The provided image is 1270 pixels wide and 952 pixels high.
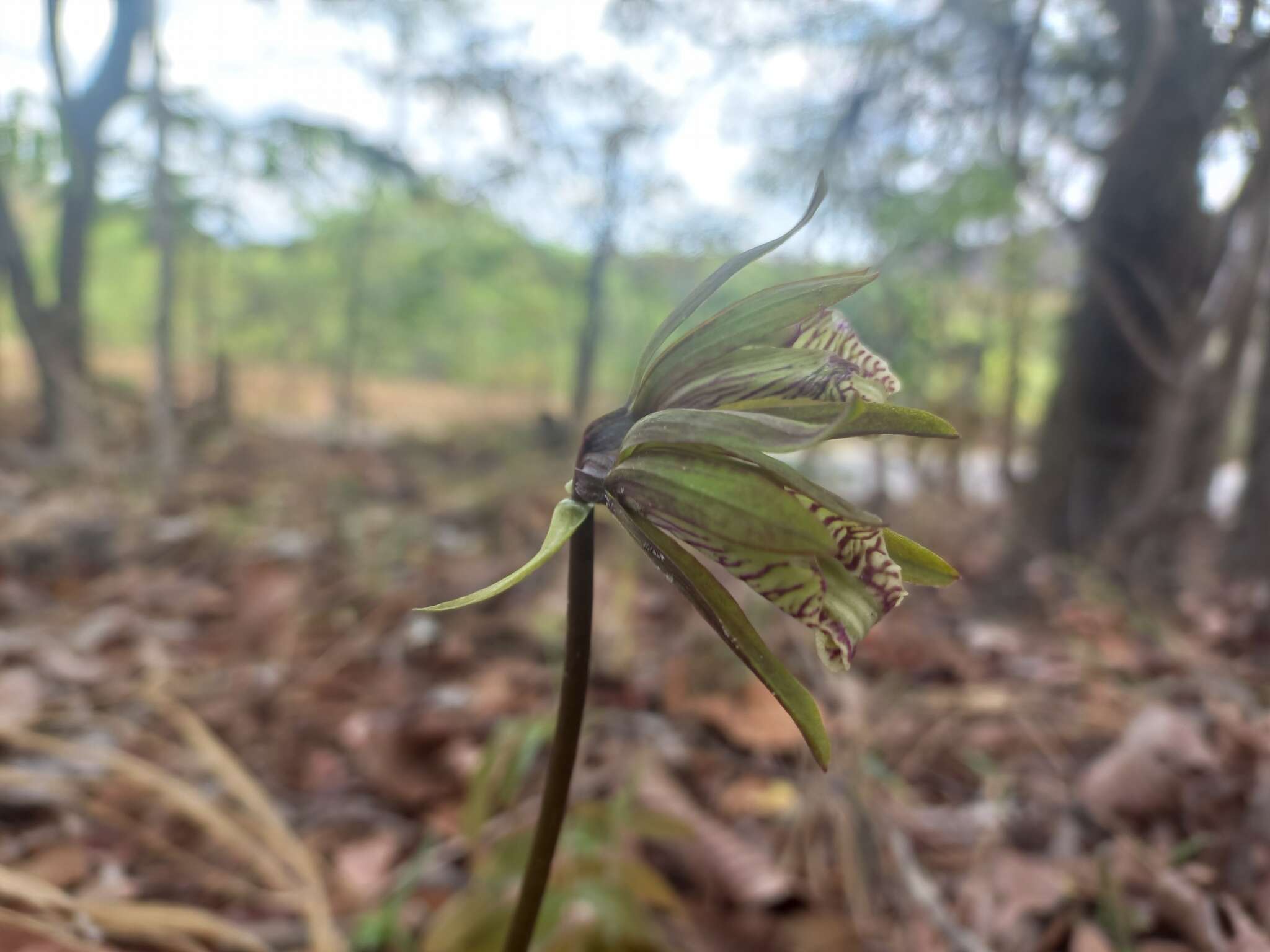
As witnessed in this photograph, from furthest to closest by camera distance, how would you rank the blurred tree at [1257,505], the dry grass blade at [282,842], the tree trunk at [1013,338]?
the blurred tree at [1257,505] → the tree trunk at [1013,338] → the dry grass blade at [282,842]

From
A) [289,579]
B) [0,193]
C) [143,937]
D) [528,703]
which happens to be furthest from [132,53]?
[143,937]

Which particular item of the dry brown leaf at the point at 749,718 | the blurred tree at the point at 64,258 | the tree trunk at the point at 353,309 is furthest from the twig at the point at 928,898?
the tree trunk at the point at 353,309

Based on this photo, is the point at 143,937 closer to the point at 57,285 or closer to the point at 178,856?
the point at 178,856

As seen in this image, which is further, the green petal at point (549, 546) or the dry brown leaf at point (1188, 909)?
the dry brown leaf at point (1188, 909)

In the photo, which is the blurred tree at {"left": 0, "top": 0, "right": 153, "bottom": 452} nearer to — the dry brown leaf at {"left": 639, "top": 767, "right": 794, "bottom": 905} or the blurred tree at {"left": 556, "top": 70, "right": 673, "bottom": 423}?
the blurred tree at {"left": 556, "top": 70, "right": 673, "bottom": 423}

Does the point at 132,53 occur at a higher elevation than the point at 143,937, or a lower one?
higher

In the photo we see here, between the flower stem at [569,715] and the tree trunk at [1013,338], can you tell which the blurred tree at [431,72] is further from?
the flower stem at [569,715]
